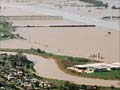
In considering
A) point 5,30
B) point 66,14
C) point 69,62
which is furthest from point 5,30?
point 69,62

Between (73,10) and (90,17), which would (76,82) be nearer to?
(90,17)

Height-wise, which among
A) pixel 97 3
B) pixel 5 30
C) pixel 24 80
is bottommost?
pixel 97 3

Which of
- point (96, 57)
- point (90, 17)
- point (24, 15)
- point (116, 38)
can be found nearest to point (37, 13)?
point (24, 15)

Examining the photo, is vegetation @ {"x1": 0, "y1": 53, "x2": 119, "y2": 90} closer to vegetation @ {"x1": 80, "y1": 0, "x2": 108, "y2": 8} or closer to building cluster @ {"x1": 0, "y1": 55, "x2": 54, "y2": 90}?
building cluster @ {"x1": 0, "y1": 55, "x2": 54, "y2": 90}

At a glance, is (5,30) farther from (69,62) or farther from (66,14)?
(69,62)

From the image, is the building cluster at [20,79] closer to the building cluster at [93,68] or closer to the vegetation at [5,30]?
the building cluster at [93,68]

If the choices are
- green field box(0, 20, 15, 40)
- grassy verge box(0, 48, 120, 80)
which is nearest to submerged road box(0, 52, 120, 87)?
grassy verge box(0, 48, 120, 80)

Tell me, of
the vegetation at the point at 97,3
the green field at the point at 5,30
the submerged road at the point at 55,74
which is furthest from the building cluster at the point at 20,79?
the vegetation at the point at 97,3
